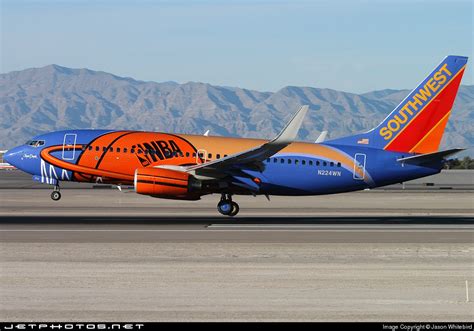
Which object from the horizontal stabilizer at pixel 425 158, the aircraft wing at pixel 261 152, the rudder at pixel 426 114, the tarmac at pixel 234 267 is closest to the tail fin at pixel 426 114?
the rudder at pixel 426 114

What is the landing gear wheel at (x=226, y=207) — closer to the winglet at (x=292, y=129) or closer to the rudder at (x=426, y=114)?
the winglet at (x=292, y=129)

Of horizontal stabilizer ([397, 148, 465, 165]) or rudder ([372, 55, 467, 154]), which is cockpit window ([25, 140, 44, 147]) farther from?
horizontal stabilizer ([397, 148, 465, 165])

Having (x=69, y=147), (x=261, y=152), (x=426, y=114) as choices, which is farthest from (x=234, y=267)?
(x=426, y=114)

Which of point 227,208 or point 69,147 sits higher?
point 69,147

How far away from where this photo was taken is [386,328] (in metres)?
16.5

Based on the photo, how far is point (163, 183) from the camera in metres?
41.2

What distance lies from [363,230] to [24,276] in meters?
16.7

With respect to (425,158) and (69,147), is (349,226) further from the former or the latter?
(69,147)

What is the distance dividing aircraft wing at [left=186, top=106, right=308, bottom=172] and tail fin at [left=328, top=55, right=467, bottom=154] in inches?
228

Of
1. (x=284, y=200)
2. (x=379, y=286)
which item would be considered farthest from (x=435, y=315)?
(x=284, y=200)

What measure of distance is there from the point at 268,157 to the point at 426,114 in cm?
820

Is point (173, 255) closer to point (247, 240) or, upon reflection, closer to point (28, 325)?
point (247, 240)

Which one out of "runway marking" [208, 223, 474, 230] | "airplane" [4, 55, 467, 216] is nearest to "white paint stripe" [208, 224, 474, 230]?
"runway marking" [208, 223, 474, 230]

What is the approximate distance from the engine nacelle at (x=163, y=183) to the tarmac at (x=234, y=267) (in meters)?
1.21
